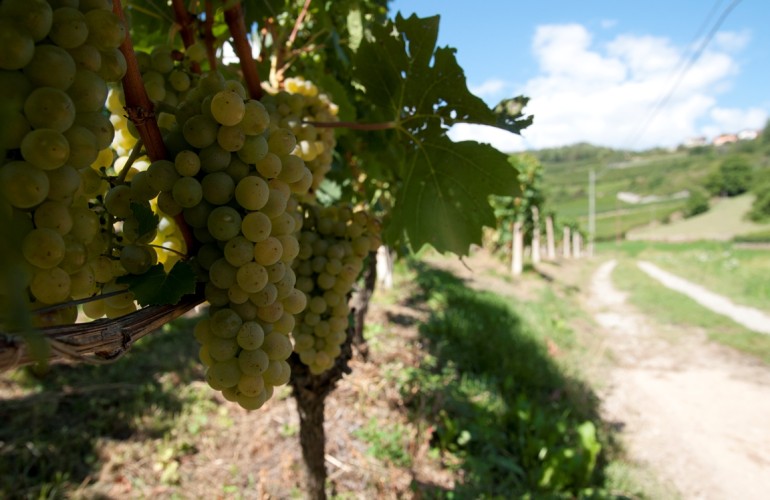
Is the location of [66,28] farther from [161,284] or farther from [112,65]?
[161,284]

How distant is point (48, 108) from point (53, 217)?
119mm

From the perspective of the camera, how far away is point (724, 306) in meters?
13.0

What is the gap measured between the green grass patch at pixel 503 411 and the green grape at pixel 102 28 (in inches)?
133

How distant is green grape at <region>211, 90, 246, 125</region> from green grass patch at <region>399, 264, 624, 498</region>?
127 inches

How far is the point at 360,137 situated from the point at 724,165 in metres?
74.9

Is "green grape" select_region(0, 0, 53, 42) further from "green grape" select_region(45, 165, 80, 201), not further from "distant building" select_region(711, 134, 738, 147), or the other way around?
"distant building" select_region(711, 134, 738, 147)

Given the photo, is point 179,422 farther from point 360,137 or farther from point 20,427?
point 360,137

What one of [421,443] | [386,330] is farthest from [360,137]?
[386,330]

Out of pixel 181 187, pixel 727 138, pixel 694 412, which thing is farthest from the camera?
pixel 727 138

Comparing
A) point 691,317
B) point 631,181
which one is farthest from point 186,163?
point 631,181

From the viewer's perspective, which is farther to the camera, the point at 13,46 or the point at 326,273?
the point at 326,273

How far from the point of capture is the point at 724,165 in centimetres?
6266

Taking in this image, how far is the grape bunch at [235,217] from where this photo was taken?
0.72 m

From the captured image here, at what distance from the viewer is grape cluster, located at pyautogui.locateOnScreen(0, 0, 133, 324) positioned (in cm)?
51
